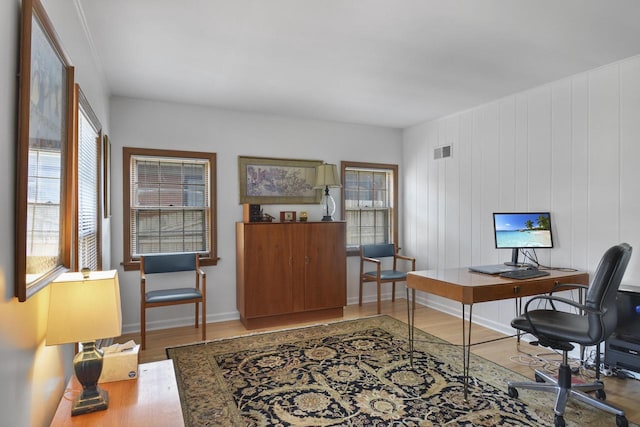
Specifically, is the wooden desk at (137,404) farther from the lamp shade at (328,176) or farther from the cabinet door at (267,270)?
the lamp shade at (328,176)

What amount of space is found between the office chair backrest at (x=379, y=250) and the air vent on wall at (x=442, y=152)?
1.34 meters

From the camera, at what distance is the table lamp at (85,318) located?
52.4 inches

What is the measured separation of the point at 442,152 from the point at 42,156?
437 cm

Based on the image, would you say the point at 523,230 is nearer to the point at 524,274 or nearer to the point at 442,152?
the point at 524,274

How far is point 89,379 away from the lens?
1470 millimetres

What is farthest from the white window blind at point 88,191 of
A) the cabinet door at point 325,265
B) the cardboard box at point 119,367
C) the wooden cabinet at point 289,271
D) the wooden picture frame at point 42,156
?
the cabinet door at point 325,265

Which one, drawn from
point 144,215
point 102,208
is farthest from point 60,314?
point 144,215

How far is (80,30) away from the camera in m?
2.37

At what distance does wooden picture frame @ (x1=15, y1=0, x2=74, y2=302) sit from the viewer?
1186 mm

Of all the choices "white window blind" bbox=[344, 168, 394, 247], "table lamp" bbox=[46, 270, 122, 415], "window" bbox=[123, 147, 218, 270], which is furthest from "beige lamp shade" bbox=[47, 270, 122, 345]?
"white window blind" bbox=[344, 168, 394, 247]

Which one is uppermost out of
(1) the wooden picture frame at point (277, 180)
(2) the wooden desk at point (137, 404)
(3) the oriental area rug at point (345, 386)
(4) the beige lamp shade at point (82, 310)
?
(1) the wooden picture frame at point (277, 180)

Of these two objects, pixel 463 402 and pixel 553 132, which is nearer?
pixel 463 402

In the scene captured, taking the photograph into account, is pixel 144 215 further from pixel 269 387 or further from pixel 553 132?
pixel 553 132

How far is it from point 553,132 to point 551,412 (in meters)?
2.45
